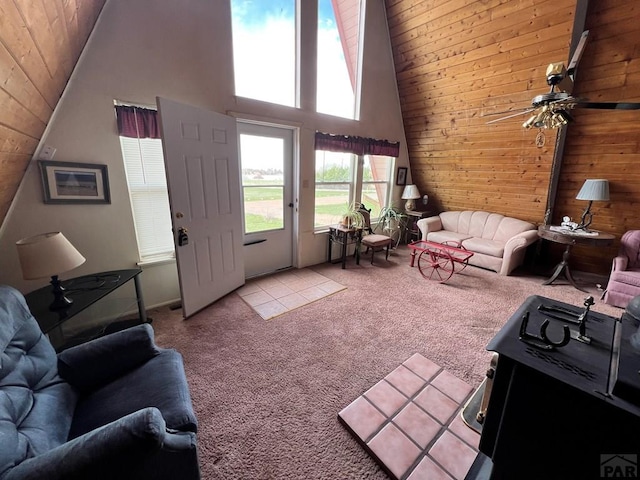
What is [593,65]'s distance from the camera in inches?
109

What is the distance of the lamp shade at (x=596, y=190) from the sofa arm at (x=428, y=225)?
1.93 metres

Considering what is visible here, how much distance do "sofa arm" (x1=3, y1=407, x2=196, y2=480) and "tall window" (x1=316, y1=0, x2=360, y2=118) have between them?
366 cm

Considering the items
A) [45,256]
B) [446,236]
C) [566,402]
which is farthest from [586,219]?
[45,256]

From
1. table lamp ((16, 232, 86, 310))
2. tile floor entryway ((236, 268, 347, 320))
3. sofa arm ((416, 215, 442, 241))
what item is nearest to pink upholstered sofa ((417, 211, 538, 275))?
sofa arm ((416, 215, 442, 241))

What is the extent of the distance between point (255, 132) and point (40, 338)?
8.70 feet

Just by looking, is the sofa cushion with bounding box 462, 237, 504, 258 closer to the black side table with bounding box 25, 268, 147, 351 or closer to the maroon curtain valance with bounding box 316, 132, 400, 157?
the maroon curtain valance with bounding box 316, 132, 400, 157

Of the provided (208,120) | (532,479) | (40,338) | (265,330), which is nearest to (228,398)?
(265,330)

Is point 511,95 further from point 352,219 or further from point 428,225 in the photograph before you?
point 352,219

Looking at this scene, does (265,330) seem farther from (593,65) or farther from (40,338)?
(593,65)

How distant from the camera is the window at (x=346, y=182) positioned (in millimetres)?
3928

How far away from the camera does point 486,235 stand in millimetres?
4363

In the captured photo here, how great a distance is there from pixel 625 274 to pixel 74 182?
17.5 feet

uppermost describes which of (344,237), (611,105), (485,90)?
(485,90)

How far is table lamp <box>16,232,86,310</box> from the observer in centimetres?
155
